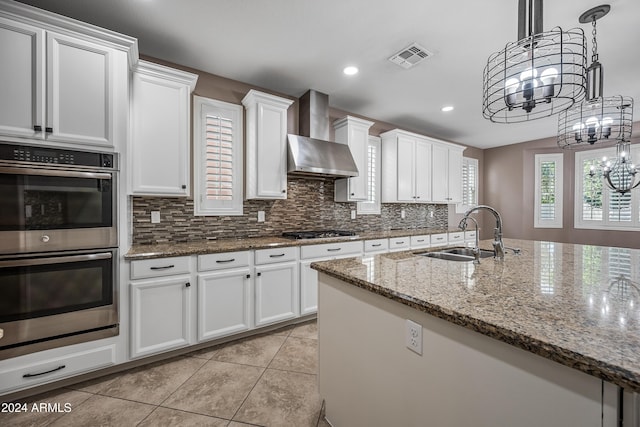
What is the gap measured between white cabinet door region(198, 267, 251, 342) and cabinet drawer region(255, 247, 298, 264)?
Answer: 17 centimetres

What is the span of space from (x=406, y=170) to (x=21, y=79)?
161 inches

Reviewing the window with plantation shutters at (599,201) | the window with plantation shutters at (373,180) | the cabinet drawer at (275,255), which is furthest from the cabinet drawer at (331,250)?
the window with plantation shutters at (599,201)

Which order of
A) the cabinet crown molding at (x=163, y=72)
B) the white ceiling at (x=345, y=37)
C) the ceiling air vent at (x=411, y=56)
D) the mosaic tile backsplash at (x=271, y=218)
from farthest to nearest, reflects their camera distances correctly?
1. the mosaic tile backsplash at (x=271, y=218)
2. the ceiling air vent at (x=411, y=56)
3. the cabinet crown molding at (x=163, y=72)
4. the white ceiling at (x=345, y=37)

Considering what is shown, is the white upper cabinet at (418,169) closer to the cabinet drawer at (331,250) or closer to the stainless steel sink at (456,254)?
the cabinet drawer at (331,250)

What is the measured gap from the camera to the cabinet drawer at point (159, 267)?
207 centimetres

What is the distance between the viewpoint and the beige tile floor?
165cm

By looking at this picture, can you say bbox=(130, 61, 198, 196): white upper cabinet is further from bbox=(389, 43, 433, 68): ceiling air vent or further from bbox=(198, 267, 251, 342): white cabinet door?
bbox=(389, 43, 433, 68): ceiling air vent

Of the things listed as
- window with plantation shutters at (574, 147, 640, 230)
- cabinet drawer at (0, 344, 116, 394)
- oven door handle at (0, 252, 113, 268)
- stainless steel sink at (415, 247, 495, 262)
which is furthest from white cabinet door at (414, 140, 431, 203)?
cabinet drawer at (0, 344, 116, 394)

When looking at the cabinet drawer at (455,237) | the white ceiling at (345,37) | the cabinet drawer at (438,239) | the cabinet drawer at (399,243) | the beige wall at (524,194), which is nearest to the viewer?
the white ceiling at (345,37)

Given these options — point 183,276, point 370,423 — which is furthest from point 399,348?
point 183,276

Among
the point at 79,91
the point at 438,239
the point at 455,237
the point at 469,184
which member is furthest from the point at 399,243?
the point at 79,91

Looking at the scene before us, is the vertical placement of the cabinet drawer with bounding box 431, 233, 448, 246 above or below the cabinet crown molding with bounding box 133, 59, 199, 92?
below

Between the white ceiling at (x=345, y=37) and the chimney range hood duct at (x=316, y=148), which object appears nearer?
the white ceiling at (x=345, y=37)

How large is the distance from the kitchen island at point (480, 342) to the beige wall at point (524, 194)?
4231 mm
